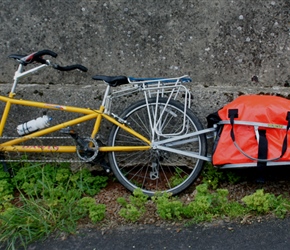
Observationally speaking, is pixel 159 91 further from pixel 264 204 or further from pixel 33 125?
pixel 264 204

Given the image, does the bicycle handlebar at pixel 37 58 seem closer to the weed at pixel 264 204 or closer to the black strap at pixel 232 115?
the black strap at pixel 232 115

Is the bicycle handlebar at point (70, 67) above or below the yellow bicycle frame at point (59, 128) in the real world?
above

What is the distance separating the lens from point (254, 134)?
3.75 metres

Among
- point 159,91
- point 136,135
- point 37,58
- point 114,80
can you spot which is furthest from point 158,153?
point 37,58

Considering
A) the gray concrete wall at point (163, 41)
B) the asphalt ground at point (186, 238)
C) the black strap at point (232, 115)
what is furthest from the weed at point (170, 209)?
the gray concrete wall at point (163, 41)

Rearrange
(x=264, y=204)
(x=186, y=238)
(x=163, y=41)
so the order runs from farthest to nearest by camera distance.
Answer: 1. (x=163, y=41)
2. (x=264, y=204)
3. (x=186, y=238)

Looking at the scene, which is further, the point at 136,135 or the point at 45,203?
the point at 136,135

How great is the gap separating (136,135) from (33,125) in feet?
3.31

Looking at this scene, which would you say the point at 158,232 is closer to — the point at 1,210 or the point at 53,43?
the point at 1,210

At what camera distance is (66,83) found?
4.63 meters

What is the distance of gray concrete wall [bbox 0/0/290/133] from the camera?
14.2 feet

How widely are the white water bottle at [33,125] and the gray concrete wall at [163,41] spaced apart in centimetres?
36

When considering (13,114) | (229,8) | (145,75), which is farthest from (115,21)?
(13,114)

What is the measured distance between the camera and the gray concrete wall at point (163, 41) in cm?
434
